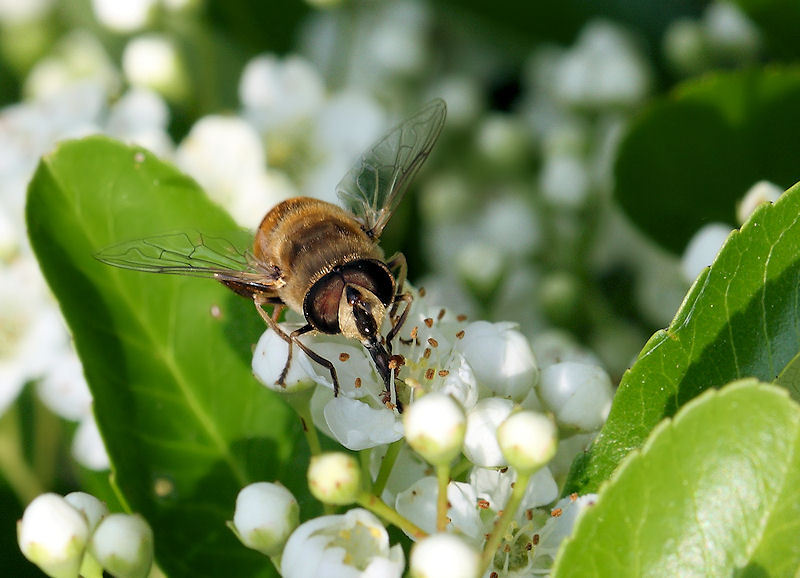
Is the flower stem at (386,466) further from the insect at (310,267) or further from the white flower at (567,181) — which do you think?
the white flower at (567,181)

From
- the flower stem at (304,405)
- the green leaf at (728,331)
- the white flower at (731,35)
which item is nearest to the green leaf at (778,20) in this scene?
the white flower at (731,35)

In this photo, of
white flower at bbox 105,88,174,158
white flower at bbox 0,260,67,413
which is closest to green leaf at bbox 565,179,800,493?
white flower at bbox 0,260,67,413

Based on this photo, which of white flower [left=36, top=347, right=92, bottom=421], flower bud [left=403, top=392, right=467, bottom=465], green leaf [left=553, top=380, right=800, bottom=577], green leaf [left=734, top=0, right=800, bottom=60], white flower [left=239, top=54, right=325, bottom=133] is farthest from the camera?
white flower [left=239, top=54, right=325, bottom=133]

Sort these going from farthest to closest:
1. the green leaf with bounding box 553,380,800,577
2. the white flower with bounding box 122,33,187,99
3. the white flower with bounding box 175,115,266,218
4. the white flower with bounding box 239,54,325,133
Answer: the white flower with bounding box 122,33,187,99, the white flower with bounding box 239,54,325,133, the white flower with bounding box 175,115,266,218, the green leaf with bounding box 553,380,800,577

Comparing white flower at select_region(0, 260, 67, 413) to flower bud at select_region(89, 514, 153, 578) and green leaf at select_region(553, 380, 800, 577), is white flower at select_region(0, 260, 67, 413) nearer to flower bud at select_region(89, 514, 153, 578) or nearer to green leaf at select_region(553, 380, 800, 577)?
flower bud at select_region(89, 514, 153, 578)

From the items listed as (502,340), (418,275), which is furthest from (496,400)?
(418,275)

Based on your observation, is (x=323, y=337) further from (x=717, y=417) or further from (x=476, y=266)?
(x=476, y=266)
